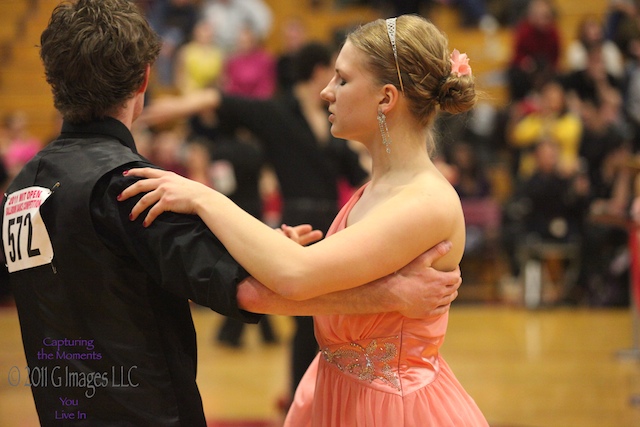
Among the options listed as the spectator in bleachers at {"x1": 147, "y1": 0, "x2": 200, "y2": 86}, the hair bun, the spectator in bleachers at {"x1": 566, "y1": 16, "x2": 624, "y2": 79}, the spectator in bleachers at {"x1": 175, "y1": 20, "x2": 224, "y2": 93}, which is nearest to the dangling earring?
the hair bun

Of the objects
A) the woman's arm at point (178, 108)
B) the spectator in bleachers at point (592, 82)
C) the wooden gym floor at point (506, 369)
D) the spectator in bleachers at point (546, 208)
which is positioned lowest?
the wooden gym floor at point (506, 369)

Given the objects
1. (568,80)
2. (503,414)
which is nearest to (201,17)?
(568,80)

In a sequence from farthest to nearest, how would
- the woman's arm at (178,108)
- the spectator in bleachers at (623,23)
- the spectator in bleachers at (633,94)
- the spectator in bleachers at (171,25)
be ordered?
the spectator in bleachers at (171,25)
the spectator in bleachers at (623,23)
the spectator in bleachers at (633,94)
the woman's arm at (178,108)

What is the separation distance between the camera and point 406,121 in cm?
216

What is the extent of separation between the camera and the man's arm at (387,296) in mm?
1831

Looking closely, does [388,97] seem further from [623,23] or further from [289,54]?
[623,23]

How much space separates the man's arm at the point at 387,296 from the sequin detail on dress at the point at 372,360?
112 millimetres

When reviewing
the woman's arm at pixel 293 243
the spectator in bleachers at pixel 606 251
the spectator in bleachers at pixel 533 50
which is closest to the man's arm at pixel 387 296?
the woman's arm at pixel 293 243

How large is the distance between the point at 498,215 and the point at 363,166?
4681 mm

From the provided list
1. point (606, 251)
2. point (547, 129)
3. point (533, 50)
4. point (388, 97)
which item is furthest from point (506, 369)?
point (533, 50)

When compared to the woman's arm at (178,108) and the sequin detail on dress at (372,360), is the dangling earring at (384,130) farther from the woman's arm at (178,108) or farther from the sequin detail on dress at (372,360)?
the woman's arm at (178,108)

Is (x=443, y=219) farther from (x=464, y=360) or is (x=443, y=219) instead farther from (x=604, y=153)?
(x=604, y=153)

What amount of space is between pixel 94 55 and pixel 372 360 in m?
0.97

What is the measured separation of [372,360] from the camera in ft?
6.80
